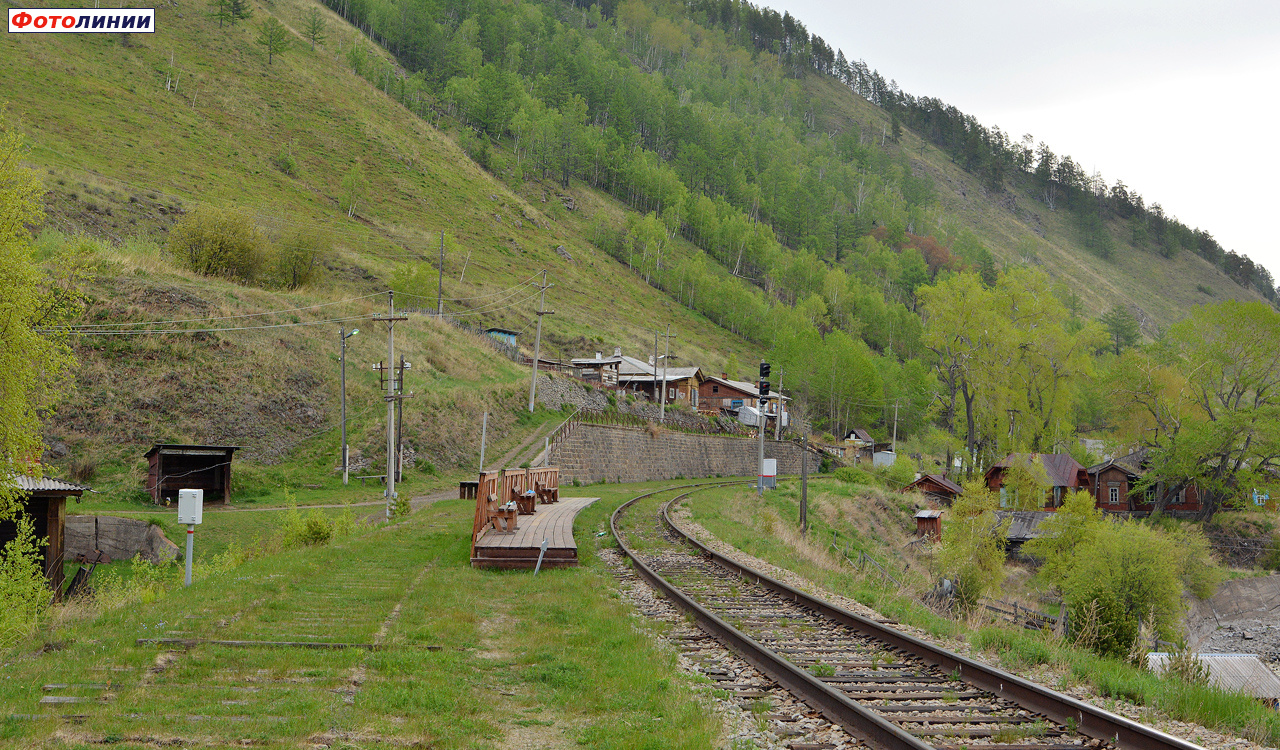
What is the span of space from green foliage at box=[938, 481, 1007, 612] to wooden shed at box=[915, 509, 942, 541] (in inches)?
124

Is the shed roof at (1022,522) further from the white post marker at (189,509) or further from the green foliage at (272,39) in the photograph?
the green foliage at (272,39)

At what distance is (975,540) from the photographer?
34.3 meters

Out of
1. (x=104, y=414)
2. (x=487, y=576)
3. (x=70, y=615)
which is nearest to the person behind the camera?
(x=70, y=615)

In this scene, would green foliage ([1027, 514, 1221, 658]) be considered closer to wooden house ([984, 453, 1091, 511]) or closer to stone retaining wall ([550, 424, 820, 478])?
wooden house ([984, 453, 1091, 511])

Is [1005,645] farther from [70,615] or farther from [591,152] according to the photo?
[591,152]

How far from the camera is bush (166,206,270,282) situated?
5003 centimetres

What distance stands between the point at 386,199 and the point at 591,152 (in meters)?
52.3

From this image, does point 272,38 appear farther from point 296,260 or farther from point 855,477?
point 855,477

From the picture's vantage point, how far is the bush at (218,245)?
164 ft

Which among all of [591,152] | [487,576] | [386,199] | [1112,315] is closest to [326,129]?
[386,199]

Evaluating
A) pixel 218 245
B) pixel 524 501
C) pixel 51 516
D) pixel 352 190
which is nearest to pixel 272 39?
pixel 352 190

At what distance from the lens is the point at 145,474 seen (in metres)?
30.6

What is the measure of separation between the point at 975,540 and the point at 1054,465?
22.7 m

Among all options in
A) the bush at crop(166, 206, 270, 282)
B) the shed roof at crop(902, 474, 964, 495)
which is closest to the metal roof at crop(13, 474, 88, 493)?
the bush at crop(166, 206, 270, 282)
